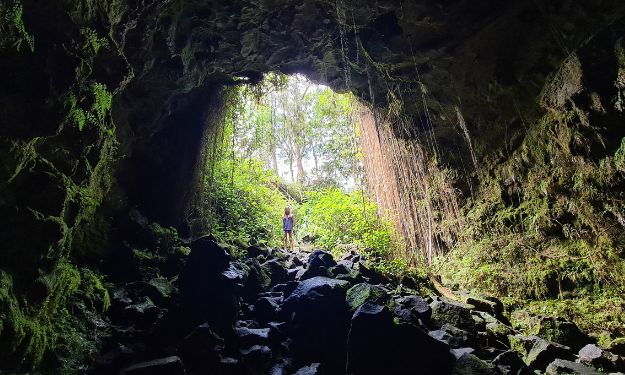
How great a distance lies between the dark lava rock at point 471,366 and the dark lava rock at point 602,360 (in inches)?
55.0

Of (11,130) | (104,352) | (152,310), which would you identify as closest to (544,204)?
(152,310)

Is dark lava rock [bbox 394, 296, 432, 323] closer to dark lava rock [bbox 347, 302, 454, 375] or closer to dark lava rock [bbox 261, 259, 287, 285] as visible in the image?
dark lava rock [bbox 347, 302, 454, 375]

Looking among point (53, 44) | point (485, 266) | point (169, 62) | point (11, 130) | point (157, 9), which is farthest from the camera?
point (485, 266)

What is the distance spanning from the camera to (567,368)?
12.5ft

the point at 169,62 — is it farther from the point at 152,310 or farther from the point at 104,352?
the point at 104,352

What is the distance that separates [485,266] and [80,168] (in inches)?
246

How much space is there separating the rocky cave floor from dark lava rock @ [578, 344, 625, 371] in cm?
1

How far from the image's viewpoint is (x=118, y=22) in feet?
13.7

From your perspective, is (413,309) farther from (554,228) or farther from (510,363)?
(554,228)

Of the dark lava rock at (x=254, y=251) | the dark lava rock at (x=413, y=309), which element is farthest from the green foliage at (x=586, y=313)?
the dark lava rock at (x=254, y=251)

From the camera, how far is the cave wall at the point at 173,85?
10.6ft

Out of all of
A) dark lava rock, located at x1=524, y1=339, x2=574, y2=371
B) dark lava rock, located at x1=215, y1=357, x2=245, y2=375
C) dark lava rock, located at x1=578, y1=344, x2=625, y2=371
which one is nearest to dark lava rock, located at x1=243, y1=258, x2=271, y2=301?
dark lava rock, located at x1=215, y1=357, x2=245, y2=375

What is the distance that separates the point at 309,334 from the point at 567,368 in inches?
108

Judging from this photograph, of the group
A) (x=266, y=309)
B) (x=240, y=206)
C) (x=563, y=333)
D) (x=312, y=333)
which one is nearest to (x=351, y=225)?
(x=240, y=206)
